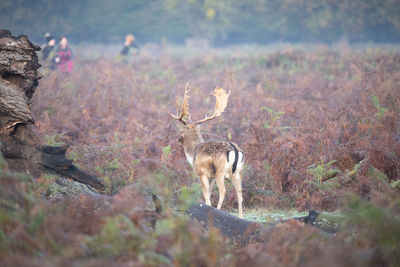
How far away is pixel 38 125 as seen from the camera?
11.4 metres

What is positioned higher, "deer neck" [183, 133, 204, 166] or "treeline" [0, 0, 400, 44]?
"treeline" [0, 0, 400, 44]

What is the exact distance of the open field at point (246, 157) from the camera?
4.22 meters

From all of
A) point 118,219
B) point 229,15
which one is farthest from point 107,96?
point 229,15

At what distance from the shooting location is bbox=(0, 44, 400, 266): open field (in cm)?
422

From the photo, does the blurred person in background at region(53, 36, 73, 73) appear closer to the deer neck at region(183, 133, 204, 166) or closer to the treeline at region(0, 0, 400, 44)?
the deer neck at region(183, 133, 204, 166)

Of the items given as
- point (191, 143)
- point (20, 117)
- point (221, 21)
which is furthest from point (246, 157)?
point (221, 21)

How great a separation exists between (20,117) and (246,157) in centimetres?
502

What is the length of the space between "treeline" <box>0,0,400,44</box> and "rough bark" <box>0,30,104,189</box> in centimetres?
3423

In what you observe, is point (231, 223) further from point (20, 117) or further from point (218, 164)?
point (20, 117)

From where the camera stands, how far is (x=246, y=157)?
10.2m

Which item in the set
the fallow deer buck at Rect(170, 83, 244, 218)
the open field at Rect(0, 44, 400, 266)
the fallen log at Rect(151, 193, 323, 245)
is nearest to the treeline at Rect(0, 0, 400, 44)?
the open field at Rect(0, 44, 400, 266)

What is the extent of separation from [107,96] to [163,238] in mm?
10975

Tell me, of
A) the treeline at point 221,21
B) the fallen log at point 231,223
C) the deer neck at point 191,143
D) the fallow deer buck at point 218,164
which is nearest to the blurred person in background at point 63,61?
the deer neck at point 191,143

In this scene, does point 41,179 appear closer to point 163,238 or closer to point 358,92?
point 163,238
